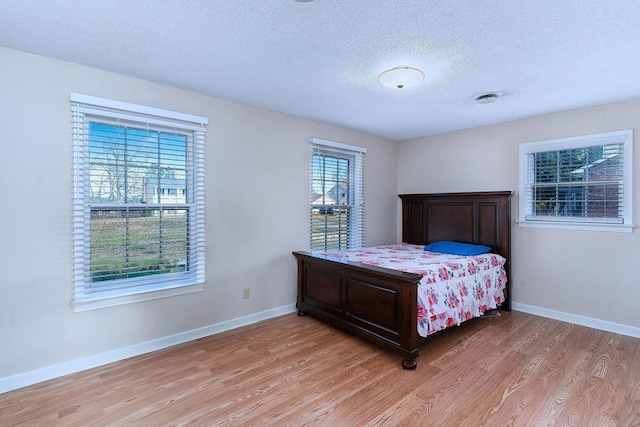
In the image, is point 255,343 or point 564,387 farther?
point 255,343

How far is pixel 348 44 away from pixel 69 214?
7.86 ft

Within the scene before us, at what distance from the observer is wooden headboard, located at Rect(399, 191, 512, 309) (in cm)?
377

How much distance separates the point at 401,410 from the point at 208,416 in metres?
1.19

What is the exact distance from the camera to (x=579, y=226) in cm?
338

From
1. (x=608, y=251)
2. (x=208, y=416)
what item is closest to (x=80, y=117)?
(x=208, y=416)

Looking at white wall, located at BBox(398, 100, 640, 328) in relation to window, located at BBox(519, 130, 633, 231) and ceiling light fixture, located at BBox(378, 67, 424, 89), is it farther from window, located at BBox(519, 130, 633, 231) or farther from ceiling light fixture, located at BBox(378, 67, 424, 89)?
ceiling light fixture, located at BBox(378, 67, 424, 89)

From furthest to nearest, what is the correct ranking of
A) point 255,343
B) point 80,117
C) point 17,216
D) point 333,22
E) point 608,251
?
point 608,251 < point 255,343 < point 80,117 < point 17,216 < point 333,22

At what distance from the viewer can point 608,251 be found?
3211 mm

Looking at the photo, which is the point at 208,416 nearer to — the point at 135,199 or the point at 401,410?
the point at 401,410

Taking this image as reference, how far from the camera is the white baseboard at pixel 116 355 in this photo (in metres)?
2.21

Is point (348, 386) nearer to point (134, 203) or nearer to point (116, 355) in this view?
point (116, 355)

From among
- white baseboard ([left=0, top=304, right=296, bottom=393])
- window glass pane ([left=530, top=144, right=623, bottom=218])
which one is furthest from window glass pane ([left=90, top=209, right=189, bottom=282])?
window glass pane ([left=530, top=144, right=623, bottom=218])

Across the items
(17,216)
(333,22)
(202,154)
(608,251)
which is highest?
(333,22)

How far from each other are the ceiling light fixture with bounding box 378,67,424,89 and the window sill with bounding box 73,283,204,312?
8.14 ft
